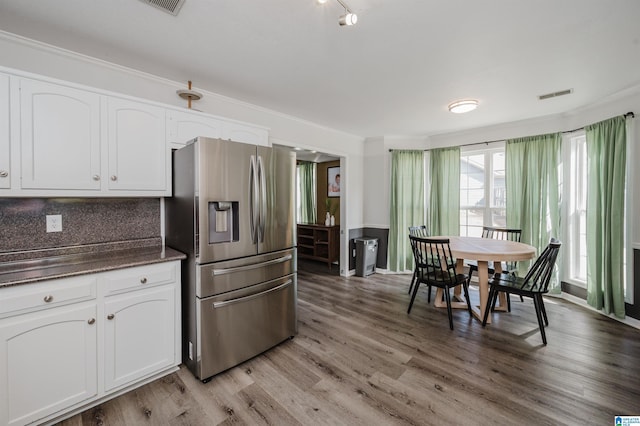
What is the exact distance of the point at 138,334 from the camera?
1945mm

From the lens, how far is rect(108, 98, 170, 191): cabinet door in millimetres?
2047

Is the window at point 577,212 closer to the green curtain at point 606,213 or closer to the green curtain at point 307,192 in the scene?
the green curtain at point 606,213

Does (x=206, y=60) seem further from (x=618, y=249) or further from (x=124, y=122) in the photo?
(x=618, y=249)

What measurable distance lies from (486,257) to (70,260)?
3.72 m

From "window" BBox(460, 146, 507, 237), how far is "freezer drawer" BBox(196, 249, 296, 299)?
3.55 m

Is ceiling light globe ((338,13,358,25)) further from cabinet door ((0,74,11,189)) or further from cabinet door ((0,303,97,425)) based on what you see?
cabinet door ((0,303,97,425))

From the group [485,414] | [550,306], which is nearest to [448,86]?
[485,414]

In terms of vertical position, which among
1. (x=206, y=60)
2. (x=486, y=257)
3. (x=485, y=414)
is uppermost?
(x=206, y=60)

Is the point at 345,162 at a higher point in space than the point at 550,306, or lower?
higher

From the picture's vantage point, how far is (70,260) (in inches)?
79.8

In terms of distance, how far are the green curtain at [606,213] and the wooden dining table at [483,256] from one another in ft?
2.74

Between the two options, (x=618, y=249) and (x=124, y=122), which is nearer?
(x=124, y=122)

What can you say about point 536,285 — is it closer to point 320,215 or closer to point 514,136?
point 514,136

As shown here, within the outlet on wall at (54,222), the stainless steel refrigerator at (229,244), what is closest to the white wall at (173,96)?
the stainless steel refrigerator at (229,244)
